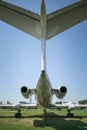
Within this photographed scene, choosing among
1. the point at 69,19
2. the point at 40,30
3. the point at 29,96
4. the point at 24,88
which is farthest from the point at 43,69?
the point at 29,96

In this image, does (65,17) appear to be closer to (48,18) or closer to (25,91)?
(48,18)

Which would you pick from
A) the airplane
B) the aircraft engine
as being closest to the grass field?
the aircraft engine

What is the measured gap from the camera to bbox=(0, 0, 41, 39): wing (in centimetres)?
1051

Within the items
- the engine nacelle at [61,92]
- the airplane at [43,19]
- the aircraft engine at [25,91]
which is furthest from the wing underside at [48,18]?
the engine nacelle at [61,92]

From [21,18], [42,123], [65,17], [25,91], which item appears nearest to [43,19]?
[65,17]

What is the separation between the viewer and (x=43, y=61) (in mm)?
11266

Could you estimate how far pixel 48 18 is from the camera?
11.2m

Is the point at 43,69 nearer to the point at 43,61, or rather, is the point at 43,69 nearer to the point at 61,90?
the point at 43,61

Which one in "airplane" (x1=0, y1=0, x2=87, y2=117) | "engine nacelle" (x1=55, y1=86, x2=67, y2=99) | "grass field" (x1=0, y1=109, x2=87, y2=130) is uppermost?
"airplane" (x1=0, y1=0, x2=87, y2=117)

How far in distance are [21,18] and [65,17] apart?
6.42ft

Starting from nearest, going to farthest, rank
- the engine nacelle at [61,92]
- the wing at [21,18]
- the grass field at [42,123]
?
the wing at [21,18] < the grass field at [42,123] < the engine nacelle at [61,92]

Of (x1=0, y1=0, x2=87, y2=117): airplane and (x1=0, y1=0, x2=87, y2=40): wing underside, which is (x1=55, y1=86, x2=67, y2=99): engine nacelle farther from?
(x1=0, y1=0, x2=87, y2=40): wing underside

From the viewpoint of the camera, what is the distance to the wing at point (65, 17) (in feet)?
34.0

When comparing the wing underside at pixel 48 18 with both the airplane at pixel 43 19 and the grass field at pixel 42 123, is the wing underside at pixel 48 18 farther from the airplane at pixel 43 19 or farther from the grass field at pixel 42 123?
the grass field at pixel 42 123
